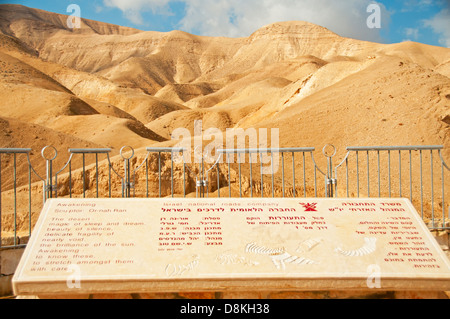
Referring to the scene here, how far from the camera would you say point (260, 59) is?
66.6m

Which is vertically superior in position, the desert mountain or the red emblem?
the desert mountain

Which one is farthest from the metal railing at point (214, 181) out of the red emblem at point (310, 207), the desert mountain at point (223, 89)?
the red emblem at point (310, 207)

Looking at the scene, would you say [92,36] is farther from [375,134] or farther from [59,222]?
[59,222]

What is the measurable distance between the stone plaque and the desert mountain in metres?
8.67

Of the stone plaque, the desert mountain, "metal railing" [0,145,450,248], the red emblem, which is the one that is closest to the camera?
the stone plaque

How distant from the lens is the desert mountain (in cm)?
1315

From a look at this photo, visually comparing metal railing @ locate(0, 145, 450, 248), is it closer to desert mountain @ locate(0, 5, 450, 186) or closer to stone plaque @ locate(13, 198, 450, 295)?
desert mountain @ locate(0, 5, 450, 186)

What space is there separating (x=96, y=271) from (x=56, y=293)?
35 centimetres

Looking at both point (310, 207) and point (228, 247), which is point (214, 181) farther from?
point (228, 247)

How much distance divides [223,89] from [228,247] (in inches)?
1677

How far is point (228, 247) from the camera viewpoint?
362cm

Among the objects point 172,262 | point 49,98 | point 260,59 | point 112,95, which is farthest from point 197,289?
point 260,59

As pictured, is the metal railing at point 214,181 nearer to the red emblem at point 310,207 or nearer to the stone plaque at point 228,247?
the red emblem at point 310,207

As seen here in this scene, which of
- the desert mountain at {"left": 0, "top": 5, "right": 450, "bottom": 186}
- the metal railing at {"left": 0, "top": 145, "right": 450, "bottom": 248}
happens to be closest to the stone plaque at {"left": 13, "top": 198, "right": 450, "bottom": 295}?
the metal railing at {"left": 0, "top": 145, "right": 450, "bottom": 248}
